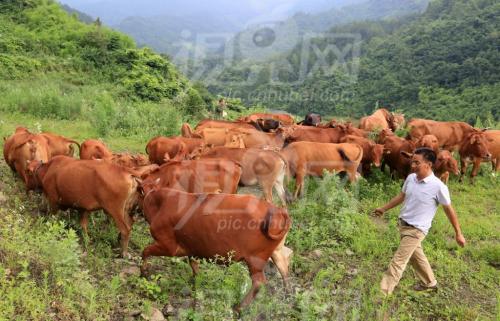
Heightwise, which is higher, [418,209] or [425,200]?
[425,200]

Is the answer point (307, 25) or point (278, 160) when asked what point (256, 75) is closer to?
point (278, 160)

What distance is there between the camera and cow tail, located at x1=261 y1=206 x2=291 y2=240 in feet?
18.7

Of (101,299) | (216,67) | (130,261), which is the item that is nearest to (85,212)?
(130,261)

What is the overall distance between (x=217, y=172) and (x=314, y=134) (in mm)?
4760

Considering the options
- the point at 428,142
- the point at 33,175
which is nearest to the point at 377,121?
the point at 428,142

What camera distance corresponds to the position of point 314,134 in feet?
40.3

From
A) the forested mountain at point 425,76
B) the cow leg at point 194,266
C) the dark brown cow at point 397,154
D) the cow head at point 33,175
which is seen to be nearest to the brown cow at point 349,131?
the dark brown cow at point 397,154

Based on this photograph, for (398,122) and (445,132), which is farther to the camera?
(398,122)

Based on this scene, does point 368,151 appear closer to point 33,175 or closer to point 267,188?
point 267,188

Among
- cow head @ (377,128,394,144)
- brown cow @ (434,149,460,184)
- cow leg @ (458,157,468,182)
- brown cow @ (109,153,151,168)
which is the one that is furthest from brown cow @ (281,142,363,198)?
cow leg @ (458,157,468,182)

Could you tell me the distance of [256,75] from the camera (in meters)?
64.2

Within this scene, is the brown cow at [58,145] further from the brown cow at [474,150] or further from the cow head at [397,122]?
the cow head at [397,122]

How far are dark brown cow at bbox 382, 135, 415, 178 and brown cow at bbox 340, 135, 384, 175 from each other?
302 mm

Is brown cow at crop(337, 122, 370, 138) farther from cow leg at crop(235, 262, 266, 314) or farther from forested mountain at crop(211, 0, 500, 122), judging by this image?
forested mountain at crop(211, 0, 500, 122)
